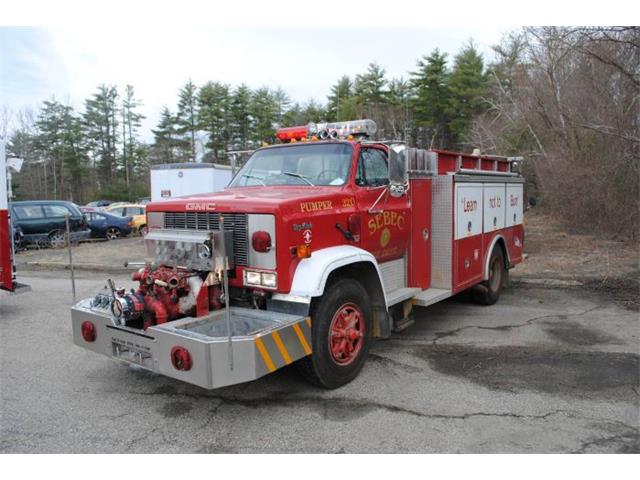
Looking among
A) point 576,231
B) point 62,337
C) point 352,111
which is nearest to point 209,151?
point 352,111

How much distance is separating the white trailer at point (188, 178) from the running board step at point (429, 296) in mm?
12351

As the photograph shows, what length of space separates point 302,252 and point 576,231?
14.9 meters

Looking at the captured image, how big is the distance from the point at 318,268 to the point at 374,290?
1.04m

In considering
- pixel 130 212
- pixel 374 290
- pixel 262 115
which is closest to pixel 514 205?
pixel 374 290

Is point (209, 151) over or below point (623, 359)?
over

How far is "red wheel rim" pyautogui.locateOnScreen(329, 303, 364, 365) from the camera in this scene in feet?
15.0

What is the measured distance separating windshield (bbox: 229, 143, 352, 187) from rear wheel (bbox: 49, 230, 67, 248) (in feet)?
44.8

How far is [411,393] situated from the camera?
456 cm

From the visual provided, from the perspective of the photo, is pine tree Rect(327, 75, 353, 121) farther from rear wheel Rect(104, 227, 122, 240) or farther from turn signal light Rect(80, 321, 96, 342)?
turn signal light Rect(80, 321, 96, 342)

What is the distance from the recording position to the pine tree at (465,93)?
40.8 m

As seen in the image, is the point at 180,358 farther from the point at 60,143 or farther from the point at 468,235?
the point at 60,143

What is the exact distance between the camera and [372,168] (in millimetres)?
5465

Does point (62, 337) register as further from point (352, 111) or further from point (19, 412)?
point (352, 111)

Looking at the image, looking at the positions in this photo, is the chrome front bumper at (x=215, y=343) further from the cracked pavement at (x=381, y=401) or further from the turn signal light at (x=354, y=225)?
the turn signal light at (x=354, y=225)
